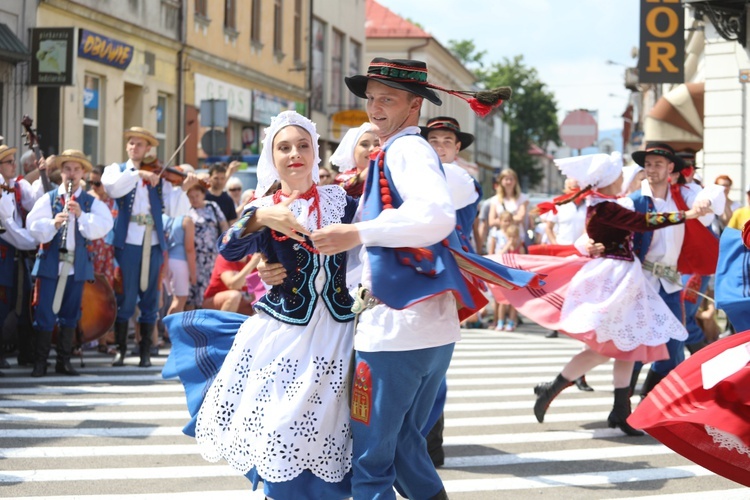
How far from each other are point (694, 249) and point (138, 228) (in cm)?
511

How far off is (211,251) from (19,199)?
2.87 m

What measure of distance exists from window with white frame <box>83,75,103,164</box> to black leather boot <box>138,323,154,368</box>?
37.2 ft

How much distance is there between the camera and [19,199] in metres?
10.5

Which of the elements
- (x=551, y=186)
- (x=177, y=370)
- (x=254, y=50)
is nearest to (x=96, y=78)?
(x=254, y=50)

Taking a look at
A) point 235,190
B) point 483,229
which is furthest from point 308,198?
point 483,229

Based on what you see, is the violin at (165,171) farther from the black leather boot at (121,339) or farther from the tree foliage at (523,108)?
the tree foliage at (523,108)

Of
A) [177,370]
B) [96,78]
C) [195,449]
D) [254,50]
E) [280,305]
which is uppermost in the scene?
[254,50]

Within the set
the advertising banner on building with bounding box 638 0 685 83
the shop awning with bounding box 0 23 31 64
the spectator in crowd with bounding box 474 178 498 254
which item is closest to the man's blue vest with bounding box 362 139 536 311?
the spectator in crowd with bounding box 474 178 498 254

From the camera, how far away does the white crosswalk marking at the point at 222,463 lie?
20.9 feet

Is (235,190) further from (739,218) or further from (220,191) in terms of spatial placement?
(739,218)

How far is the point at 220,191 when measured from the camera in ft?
44.7

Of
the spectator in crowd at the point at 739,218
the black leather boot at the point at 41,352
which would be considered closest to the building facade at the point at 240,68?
the black leather boot at the point at 41,352

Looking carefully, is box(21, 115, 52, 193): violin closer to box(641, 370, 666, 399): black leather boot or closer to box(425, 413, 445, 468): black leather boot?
box(425, 413, 445, 468): black leather boot

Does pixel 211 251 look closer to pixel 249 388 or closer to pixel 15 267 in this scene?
pixel 15 267
